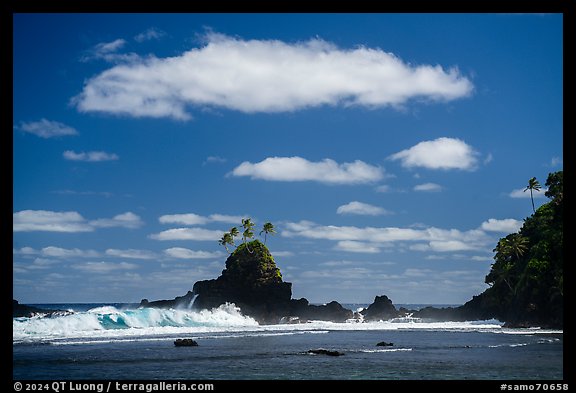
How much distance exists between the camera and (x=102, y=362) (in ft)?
108

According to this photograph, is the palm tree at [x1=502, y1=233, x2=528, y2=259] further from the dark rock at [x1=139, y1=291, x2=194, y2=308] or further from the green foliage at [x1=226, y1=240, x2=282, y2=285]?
the dark rock at [x1=139, y1=291, x2=194, y2=308]

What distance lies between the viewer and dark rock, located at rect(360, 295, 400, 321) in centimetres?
9696

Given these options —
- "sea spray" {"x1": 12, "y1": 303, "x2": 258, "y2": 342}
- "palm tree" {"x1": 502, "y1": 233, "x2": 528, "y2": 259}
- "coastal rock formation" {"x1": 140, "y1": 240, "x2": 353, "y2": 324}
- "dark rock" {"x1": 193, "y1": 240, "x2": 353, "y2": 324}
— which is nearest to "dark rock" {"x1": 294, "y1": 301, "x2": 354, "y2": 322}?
"coastal rock formation" {"x1": 140, "y1": 240, "x2": 353, "y2": 324}

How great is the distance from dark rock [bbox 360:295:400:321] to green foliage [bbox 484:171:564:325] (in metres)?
17.8

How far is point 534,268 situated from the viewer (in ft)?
206

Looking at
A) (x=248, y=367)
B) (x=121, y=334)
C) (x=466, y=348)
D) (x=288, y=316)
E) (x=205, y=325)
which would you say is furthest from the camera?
(x=288, y=316)

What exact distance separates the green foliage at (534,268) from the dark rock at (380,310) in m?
17.8

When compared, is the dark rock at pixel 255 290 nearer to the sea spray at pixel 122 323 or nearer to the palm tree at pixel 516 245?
the sea spray at pixel 122 323

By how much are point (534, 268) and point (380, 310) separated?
38.3 metres

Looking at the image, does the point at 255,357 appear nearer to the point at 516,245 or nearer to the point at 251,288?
the point at 516,245
